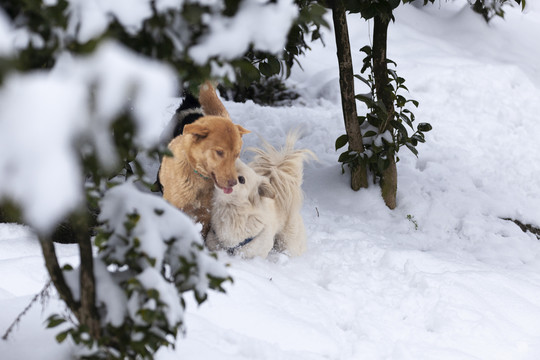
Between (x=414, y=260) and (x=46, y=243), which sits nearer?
(x=46, y=243)

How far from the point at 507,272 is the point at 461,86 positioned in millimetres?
3584

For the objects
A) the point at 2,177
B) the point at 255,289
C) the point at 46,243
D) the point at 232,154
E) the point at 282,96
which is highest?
the point at 2,177

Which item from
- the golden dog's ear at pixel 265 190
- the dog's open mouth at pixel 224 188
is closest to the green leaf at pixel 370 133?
the golden dog's ear at pixel 265 190

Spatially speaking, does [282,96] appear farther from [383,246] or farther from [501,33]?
[383,246]

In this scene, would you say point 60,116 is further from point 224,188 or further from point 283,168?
point 283,168

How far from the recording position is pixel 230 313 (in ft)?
7.95

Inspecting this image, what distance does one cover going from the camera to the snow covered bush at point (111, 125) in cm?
87

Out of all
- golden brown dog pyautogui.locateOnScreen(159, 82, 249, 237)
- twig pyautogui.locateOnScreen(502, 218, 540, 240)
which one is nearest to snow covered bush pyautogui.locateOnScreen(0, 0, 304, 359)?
golden brown dog pyautogui.locateOnScreen(159, 82, 249, 237)

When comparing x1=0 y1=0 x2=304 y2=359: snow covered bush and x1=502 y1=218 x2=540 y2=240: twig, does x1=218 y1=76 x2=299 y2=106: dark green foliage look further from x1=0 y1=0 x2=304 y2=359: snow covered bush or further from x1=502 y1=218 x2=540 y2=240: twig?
x1=0 y1=0 x2=304 y2=359: snow covered bush

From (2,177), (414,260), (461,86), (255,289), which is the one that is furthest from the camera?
(461,86)

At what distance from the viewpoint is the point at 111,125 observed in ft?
3.47

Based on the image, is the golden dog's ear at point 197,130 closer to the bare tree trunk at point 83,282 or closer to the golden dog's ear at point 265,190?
the golden dog's ear at point 265,190

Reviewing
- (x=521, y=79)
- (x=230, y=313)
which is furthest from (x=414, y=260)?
(x=521, y=79)

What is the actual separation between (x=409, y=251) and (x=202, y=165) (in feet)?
5.86
